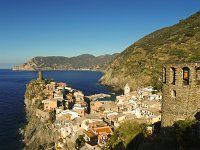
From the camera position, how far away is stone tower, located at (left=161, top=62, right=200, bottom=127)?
45.9 feet

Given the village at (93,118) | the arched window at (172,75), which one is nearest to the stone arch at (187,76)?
the arched window at (172,75)

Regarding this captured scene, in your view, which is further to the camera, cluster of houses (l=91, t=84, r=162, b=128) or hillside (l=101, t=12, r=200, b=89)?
hillside (l=101, t=12, r=200, b=89)

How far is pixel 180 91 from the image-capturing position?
14422 mm

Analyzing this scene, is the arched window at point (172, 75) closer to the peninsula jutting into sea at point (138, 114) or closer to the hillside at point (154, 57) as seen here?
the peninsula jutting into sea at point (138, 114)

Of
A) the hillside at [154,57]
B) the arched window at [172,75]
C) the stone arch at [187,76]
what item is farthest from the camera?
the hillside at [154,57]

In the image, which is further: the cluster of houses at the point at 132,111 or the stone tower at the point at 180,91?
the cluster of houses at the point at 132,111

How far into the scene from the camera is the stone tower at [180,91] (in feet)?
45.9

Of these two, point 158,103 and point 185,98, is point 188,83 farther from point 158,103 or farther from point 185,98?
point 158,103

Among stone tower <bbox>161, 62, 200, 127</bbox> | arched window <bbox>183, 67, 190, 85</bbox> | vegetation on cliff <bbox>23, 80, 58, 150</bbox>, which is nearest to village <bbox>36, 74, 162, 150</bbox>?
vegetation on cliff <bbox>23, 80, 58, 150</bbox>

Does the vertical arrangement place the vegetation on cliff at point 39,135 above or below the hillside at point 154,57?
below

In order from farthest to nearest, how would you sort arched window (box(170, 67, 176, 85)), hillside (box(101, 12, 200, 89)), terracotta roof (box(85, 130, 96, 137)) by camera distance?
hillside (box(101, 12, 200, 89)), terracotta roof (box(85, 130, 96, 137)), arched window (box(170, 67, 176, 85))

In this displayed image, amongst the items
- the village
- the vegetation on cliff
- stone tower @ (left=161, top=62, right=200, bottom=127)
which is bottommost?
the vegetation on cliff

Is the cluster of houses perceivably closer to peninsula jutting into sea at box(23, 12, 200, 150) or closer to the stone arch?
peninsula jutting into sea at box(23, 12, 200, 150)

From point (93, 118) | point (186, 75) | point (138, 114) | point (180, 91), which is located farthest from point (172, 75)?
point (138, 114)
